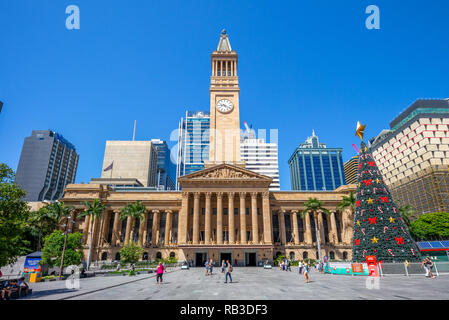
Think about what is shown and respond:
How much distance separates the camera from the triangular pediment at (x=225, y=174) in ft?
193

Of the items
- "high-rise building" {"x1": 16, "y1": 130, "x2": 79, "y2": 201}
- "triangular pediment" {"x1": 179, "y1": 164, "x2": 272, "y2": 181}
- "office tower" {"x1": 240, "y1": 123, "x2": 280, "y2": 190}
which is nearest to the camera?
"triangular pediment" {"x1": 179, "y1": 164, "x2": 272, "y2": 181}

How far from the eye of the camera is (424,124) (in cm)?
8425

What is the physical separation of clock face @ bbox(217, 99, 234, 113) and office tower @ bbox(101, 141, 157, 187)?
231 ft

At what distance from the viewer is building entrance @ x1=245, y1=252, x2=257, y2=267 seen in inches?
2169

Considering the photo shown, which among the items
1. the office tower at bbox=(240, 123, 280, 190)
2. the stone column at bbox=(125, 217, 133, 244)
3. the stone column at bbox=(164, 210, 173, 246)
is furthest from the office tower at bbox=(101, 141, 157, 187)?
the stone column at bbox=(164, 210, 173, 246)

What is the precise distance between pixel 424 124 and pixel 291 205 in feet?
188

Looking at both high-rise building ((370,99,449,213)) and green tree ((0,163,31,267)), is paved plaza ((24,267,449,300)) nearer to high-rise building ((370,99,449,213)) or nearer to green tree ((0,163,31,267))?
green tree ((0,163,31,267))

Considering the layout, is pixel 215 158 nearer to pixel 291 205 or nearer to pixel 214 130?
pixel 214 130

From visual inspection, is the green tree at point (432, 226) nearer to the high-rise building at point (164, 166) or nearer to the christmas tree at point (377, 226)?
the christmas tree at point (377, 226)

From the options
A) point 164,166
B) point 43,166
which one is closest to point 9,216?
point 43,166

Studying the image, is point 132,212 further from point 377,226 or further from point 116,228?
point 377,226

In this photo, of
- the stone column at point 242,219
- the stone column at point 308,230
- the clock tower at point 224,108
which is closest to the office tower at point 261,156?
the clock tower at point 224,108

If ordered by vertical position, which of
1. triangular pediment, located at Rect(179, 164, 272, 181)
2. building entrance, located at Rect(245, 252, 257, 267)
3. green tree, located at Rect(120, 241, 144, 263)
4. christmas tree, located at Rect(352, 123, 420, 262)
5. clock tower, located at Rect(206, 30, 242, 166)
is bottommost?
building entrance, located at Rect(245, 252, 257, 267)

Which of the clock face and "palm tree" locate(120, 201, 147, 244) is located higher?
the clock face
